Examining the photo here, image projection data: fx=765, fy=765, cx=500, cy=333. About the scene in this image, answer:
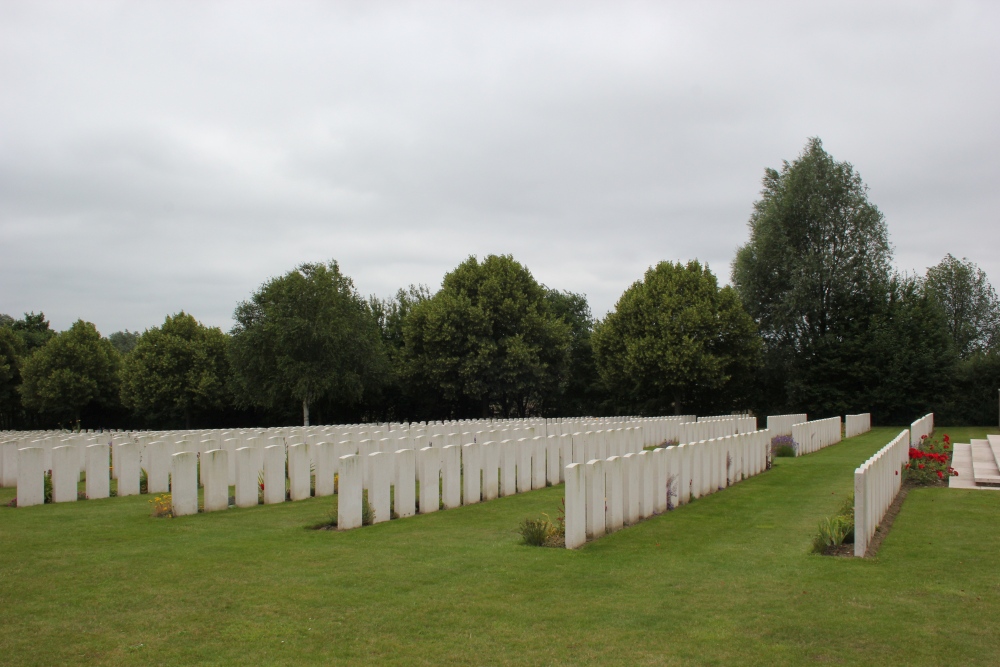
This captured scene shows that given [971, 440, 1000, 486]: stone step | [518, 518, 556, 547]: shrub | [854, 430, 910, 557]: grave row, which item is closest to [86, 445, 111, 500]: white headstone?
[518, 518, 556, 547]: shrub

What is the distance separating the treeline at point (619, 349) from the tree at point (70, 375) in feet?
0.35

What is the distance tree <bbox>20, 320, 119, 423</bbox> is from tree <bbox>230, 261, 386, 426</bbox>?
14.3 meters

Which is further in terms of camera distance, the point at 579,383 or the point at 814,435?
the point at 579,383

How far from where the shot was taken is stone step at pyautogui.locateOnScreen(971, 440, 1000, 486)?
13867 millimetres

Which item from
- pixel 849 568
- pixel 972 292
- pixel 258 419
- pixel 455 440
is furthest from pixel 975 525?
pixel 972 292

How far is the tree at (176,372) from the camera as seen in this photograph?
45844mm

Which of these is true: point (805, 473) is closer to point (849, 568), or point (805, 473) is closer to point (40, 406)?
point (849, 568)

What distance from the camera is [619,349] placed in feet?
146

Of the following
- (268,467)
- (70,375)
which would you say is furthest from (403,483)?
(70,375)

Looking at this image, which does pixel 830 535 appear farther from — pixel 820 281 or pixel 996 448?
pixel 820 281

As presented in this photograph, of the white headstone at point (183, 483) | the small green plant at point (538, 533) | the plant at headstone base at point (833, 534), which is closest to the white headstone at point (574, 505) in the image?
the small green plant at point (538, 533)

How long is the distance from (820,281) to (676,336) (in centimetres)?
990

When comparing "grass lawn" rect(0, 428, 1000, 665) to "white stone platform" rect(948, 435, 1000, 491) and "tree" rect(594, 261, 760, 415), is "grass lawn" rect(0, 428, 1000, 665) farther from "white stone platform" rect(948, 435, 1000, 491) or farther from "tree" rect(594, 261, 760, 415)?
"tree" rect(594, 261, 760, 415)

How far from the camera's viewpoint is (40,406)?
157ft
